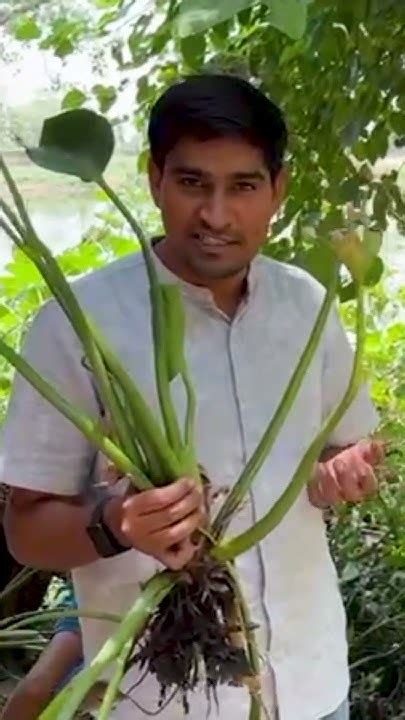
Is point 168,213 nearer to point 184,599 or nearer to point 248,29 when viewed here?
point 184,599

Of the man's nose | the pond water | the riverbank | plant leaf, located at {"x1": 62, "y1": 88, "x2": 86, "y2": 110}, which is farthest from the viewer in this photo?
the pond water

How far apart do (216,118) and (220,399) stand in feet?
0.67

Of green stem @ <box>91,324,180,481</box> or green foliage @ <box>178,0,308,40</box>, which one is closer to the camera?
green foliage @ <box>178,0,308,40</box>

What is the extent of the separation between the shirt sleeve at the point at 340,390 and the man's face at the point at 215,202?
0.12m

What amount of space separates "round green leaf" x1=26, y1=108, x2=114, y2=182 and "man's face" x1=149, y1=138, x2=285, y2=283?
12 cm

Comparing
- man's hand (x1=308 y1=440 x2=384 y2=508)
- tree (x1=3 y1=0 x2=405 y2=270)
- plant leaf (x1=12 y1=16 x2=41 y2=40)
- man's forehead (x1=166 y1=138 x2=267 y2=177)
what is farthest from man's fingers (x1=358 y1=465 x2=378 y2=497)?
plant leaf (x1=12 y1=16 x2=41 y2=40)

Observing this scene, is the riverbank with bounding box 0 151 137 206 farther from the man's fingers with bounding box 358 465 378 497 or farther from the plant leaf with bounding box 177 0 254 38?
the plant leaf with bounding box 177 0 254 38

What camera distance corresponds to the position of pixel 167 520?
75 cm

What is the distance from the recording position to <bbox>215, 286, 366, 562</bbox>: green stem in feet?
2.43

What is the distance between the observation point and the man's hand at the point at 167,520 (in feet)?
2.44

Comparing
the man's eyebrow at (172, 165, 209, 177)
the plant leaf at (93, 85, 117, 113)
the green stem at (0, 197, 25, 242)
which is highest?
the green stem at (0, 197, 25, 242)

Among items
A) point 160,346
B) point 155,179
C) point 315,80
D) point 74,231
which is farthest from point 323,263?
point 74,231

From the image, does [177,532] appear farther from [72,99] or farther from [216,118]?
[72,99]

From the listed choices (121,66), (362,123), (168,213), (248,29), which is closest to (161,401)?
(168,213)
